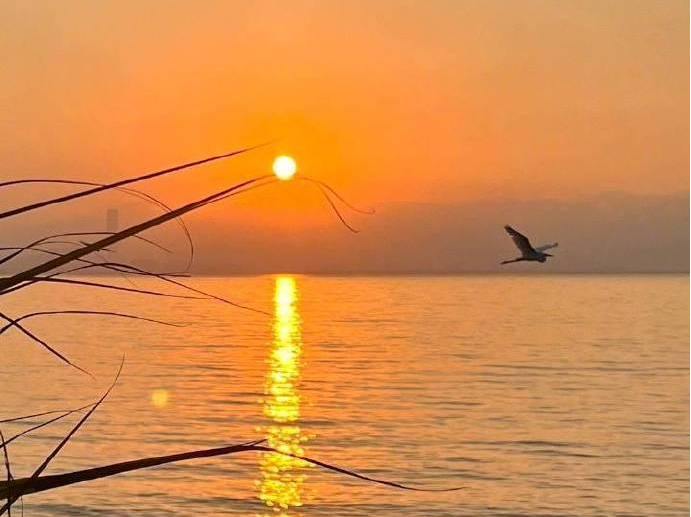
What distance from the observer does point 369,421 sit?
32562 millimetres

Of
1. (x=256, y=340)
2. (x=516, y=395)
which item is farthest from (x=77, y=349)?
(x=516, y=395)

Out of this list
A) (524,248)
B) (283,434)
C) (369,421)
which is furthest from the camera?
(369,421)

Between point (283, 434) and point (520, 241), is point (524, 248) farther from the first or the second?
point (283, 434)

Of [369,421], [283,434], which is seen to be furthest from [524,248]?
[369,421]

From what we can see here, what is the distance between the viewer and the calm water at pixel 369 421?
20281 mm

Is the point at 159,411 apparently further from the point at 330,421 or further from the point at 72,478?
the point at 72,478

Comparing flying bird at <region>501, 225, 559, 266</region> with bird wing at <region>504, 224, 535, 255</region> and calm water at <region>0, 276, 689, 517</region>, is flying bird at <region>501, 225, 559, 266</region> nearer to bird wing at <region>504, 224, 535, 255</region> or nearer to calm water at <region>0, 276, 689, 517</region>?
bird wing at <region>504, 224, 535, 255</region>

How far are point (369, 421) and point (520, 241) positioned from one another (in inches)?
550

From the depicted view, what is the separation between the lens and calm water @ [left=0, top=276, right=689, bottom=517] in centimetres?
2028

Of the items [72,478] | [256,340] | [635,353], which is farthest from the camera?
[256,340]

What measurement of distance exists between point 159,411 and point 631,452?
12589 millimetres

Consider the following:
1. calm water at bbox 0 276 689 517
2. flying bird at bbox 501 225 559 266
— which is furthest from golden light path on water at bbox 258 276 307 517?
flying bird at bbox 501 225 559 266

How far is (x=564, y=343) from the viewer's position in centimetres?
7431

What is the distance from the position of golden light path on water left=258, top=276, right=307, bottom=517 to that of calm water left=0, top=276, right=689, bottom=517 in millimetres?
83
